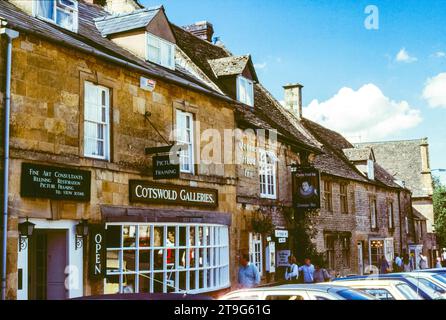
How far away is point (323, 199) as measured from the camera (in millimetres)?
22328

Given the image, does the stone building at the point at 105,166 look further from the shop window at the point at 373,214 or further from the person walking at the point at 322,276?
the shop window at the point at 373,214

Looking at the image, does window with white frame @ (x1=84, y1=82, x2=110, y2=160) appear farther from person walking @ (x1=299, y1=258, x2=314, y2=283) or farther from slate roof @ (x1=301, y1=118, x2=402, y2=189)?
slate roof @ (x1=301, y1=118, x2=402, y2=189)

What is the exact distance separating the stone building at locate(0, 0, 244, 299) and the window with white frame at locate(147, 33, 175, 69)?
27mm

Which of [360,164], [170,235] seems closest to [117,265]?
[170,235]

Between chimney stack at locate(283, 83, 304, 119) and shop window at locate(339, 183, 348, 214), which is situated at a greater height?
chimney stack at locate(283, 83, 304, 119)

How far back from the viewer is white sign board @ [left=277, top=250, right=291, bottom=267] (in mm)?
17969

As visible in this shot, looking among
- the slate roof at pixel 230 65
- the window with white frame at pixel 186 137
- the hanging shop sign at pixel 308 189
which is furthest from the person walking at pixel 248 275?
the slate roof at pixel 230 65

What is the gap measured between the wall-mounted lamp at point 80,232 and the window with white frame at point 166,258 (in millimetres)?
705

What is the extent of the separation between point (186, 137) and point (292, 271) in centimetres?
519

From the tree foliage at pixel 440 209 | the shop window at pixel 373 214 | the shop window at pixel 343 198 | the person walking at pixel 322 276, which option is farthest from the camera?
the tree foliage at pixel 440 209

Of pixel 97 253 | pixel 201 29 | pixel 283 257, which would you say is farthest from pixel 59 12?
pixel 201 29

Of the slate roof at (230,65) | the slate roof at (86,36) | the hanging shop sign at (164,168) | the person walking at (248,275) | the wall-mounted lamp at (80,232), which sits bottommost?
the person walking at (248,275)

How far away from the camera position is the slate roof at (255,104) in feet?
58.9

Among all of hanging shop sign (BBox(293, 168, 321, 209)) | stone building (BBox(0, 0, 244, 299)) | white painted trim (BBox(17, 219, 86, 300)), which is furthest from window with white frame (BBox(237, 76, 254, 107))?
white painted trim (BBox(17, 219, 86, 300))
